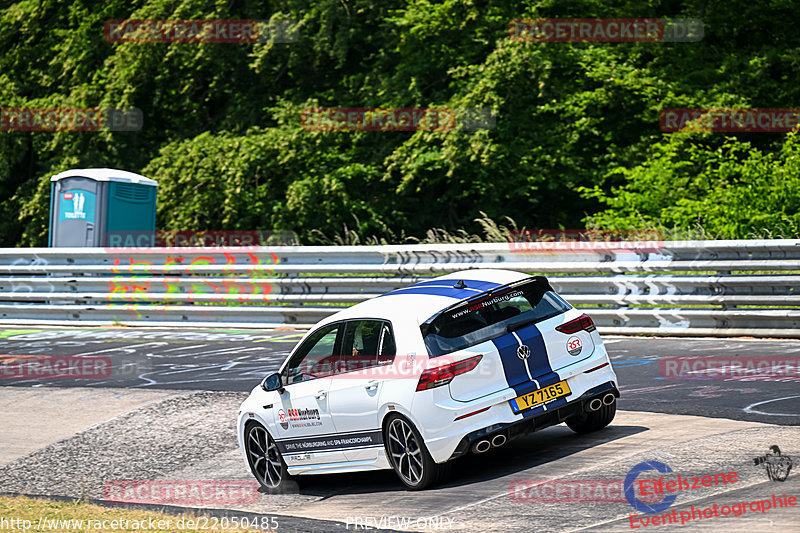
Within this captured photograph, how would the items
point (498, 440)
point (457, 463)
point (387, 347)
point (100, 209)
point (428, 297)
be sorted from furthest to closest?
point (100, 209) → point (457, 463) → point (428, 297) → point (387, 347) → point (498, 440)

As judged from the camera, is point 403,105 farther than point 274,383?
Yes

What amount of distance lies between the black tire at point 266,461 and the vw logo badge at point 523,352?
2.32 metres

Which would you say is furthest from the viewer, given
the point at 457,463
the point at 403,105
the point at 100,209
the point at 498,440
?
the point at 403,105

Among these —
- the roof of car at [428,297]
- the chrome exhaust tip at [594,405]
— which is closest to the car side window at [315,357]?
the roof of car at [428,297]

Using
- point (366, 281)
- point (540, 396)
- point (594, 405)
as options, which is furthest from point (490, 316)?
point (366, 281)

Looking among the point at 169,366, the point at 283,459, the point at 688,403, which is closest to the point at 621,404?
the point at 688,403

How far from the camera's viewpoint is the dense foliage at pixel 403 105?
2289 cm

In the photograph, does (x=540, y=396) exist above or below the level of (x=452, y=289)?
below

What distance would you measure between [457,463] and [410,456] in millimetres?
934

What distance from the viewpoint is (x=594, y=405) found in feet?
27.3

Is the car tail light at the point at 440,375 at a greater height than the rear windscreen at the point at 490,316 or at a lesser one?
lesser

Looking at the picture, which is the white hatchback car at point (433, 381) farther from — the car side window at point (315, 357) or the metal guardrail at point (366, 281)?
the metal guardrail at point (366, 281)

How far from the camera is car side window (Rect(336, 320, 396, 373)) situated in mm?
8125

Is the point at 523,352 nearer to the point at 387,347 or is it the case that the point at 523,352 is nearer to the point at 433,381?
the point at 433,381
